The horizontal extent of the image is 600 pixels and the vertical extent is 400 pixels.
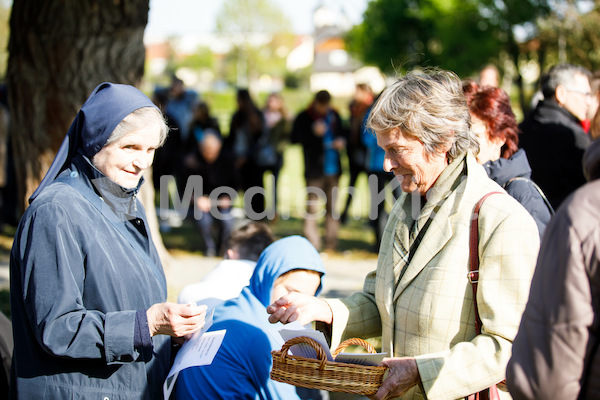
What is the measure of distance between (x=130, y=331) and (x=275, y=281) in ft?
2.73

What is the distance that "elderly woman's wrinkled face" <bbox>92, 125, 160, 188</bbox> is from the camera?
7.84 feet

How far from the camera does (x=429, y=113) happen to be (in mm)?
2271

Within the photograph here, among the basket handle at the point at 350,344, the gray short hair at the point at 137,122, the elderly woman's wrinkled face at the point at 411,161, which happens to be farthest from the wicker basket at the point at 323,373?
the gray short hair at the point at 137,122

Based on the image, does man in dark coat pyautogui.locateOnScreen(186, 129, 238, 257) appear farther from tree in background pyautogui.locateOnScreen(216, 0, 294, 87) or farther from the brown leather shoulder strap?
tree in background pyautogui.locateOnScreen(216, 0, 294, 87)

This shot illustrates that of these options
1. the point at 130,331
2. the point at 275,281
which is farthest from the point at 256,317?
the point at 130,331

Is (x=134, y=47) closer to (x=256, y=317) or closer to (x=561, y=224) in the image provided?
(x=256, y=317)

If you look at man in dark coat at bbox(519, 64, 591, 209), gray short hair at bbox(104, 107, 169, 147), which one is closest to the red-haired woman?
man in dark coat at bbox(519, 64, 591, 209)

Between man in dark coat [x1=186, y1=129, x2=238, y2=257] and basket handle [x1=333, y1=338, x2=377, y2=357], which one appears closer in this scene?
basket handle [x1=333, y1=338, x2=377, y2=357]

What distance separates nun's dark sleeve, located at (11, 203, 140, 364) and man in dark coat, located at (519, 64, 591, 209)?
339cm

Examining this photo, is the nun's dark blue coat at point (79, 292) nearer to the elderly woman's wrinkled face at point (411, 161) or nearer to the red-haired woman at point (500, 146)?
the elderly woman's wrinkled face at point (411, 161)

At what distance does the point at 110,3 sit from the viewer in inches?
205

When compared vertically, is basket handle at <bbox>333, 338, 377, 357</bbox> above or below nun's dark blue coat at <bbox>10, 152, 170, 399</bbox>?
below

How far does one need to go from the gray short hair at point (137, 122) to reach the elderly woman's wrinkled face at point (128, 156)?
14 millimetres

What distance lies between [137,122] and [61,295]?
72 cm
